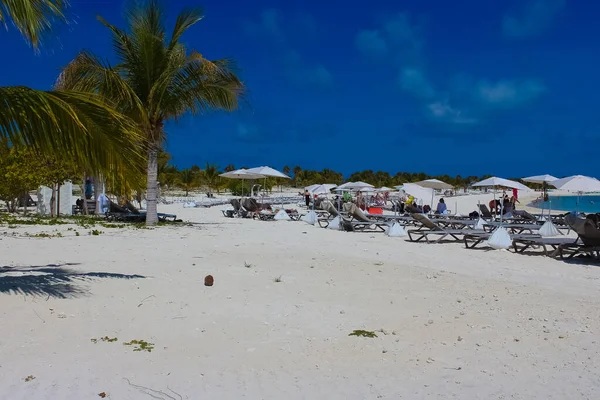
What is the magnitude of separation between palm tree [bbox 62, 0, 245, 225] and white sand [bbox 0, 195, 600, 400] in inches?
284

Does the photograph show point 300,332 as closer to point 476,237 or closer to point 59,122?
point 59,122

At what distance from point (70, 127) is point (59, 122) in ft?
0.33

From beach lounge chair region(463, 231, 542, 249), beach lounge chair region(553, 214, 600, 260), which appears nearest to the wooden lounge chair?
beach lounge chair region(553, 214, 600, 260)

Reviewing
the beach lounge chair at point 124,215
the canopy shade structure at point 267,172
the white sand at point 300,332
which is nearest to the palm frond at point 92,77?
the beach lounge chair at point 124,215

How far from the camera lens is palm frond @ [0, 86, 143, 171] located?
14.9 feet

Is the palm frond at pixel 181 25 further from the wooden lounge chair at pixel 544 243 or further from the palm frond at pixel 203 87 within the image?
the wooden lounge chair at pixel 544 243

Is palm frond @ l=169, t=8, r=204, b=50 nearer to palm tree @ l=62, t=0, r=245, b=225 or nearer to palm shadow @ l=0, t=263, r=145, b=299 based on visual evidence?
palm tree @ l=62, t=0, r=245, b=225

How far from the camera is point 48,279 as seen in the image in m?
6.02

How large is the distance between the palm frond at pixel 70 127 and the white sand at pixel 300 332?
1427 mm

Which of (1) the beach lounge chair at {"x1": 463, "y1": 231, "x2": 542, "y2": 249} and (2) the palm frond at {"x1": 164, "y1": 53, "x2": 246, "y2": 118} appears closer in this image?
(1) the beach lounge chair at {"x1": 463, "y1": 231, "x2": 542, "y2": 249}

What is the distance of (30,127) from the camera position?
466 cm

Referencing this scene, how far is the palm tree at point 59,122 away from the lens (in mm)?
4547

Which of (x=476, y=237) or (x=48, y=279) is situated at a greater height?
(x=476, y=237)

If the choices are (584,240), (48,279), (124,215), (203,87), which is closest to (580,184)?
(584,240)
